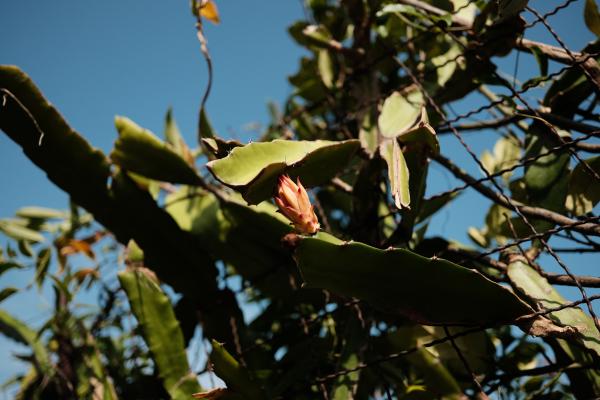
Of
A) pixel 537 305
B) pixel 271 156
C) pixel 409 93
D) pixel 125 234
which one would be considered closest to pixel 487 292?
pixel 537 305

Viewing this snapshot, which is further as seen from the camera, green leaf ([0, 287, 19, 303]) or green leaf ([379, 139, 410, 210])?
green leaf ([0, 287, 19, 303])

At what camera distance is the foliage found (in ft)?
2.16

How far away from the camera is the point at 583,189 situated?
875 millimetres

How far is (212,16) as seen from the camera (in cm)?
112

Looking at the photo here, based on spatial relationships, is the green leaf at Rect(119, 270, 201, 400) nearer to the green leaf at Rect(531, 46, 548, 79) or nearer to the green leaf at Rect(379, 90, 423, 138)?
the green leaf at Rect(379, 90, 423, 138)

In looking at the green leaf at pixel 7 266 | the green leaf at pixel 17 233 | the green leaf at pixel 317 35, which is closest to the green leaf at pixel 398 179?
the green leaf at pixel 317 35

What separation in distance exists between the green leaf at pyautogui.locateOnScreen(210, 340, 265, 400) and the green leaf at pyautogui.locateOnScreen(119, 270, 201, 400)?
0.22 meters

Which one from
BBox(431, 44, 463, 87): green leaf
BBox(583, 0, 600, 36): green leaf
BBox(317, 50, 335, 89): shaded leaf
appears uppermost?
BBox(317, 50, 335, 89): shaded leaf

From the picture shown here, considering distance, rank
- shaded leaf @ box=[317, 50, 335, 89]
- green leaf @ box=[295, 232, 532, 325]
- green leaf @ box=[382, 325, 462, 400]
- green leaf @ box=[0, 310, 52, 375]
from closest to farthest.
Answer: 1. green leaf @ box=[295, 232, 532, 325]
2. green leaf @ box=[382, 325, 462, 400]
3. green leaf @ box=[0, 310, 52, 375]
4. shaded leaf @ box=[317, 50, 335, 89]

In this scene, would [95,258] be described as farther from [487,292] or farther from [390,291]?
[487,292]

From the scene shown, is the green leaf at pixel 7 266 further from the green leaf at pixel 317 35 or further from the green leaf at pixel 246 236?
the green leaf at pixel 317 35

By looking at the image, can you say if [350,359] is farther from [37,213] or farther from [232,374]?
[37,213]

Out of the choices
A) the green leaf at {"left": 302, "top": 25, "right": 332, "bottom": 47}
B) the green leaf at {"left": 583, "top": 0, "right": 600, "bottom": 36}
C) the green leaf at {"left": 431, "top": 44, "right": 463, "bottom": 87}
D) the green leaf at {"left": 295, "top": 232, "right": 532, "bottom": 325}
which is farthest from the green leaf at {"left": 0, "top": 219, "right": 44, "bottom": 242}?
the green leaf at {"left": 583, "top": 0, "right": 600, "bottom": 36}

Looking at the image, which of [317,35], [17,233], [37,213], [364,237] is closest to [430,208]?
[364,237]
